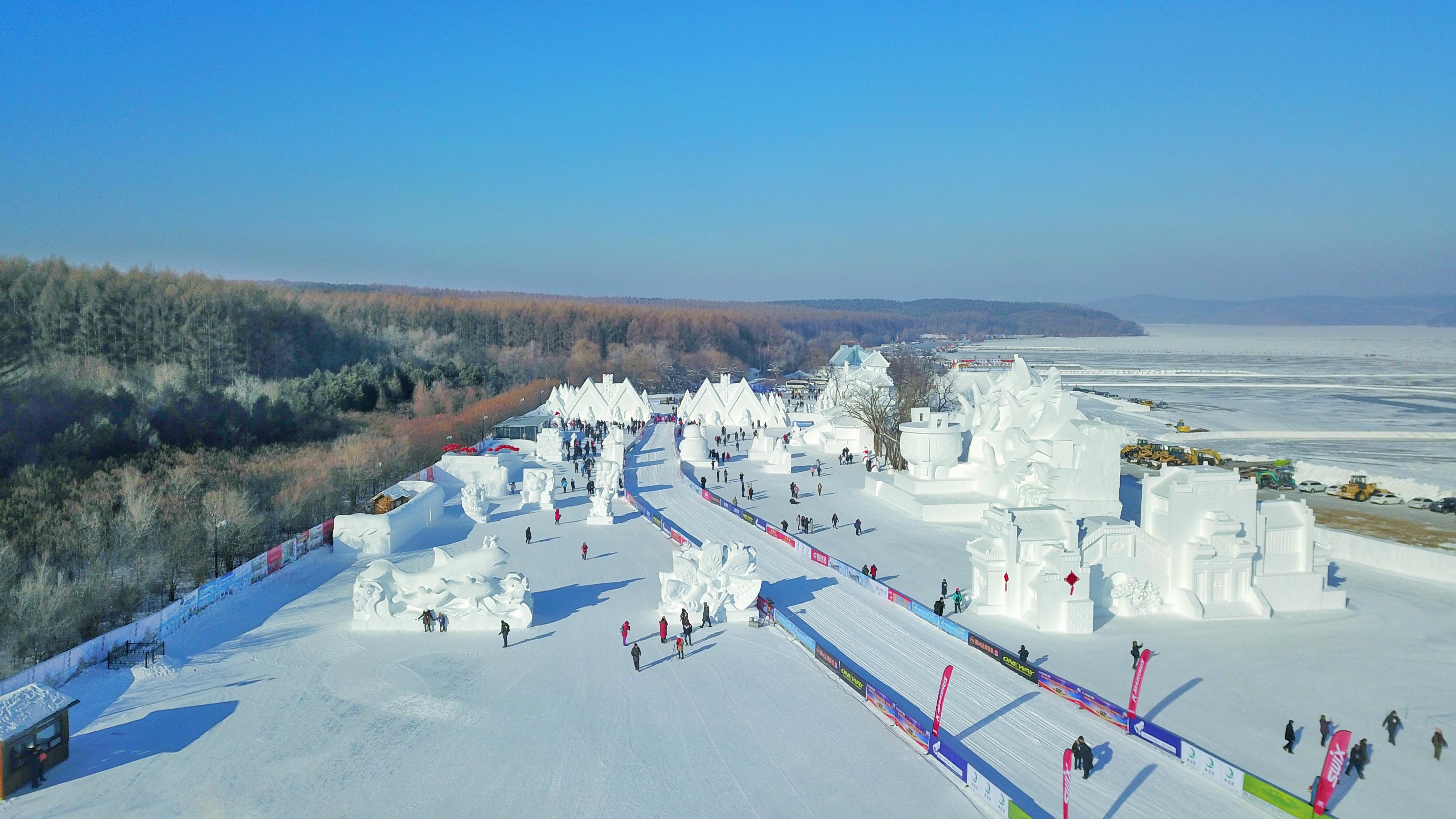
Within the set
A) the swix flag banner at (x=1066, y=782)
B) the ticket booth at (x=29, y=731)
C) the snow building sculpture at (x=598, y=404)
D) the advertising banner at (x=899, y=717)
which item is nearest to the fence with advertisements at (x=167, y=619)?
the ticket booth at (x=29, y=731)

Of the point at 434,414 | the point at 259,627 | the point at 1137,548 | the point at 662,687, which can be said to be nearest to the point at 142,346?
the point at 434,414

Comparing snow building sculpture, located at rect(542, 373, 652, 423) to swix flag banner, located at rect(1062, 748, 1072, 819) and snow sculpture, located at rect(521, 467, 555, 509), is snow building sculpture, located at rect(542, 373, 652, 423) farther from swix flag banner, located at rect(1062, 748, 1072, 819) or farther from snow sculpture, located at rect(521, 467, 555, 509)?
swix flag banner, located at rect(1062, 748, 1072, 819)

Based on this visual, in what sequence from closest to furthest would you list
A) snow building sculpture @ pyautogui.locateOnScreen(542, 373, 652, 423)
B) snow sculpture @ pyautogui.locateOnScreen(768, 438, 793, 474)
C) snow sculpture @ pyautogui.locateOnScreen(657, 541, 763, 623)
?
1. snow sculpture @ pyautogui.locateOnScreen(657, 541, 763, 623)
2. snow sculpture @ pyautogui.locateOnScreen(768, 438, 793, 474)
3. snow building sculpture @ pyautogui.locateOnScreen(542, 373, 652, 423)

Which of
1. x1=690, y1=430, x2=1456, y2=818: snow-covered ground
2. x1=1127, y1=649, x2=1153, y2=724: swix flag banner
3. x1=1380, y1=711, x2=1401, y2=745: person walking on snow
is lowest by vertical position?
x1=690, y1=430, x2=1456, y2=818: snow-covered ground

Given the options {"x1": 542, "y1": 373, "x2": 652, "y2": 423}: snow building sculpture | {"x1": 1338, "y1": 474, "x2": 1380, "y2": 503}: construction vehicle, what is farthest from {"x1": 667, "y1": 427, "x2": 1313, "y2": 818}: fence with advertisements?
{"x1": 542, "y1": 373, "x2": 652, "y2": 423}: snow building sculpture

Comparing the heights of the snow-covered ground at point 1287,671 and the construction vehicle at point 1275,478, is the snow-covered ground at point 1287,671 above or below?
below

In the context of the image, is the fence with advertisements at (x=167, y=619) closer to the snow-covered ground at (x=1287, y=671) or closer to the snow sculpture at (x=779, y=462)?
the snow-covered ground at (x=1287, y=671)
